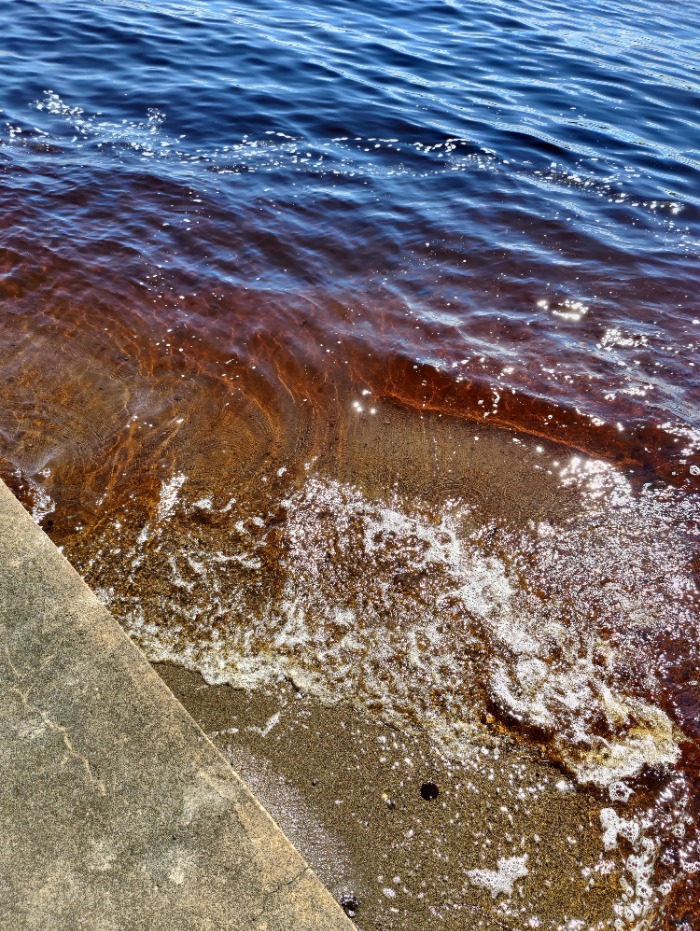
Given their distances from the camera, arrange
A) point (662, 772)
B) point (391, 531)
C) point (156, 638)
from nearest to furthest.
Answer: point (662, 772) → point (156, 638) → point (391, 531)

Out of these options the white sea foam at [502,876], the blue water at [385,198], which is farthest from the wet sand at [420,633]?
the blue water at [385,198]

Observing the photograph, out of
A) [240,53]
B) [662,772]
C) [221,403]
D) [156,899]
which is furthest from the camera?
[240,53]

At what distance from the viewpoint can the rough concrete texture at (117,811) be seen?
1.86 metres

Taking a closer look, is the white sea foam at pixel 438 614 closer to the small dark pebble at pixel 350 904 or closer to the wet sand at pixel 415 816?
the wet sand at pixel 415 816

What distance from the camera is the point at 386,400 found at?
4918 millimetres

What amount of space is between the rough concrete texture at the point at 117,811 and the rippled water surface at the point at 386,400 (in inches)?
30.2

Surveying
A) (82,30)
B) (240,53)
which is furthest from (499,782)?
(82,30)

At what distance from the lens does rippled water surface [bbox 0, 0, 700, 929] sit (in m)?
3.12

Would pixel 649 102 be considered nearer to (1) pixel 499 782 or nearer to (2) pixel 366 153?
(2) pixel 366 153

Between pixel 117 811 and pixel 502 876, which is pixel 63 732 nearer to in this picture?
pixel 117 811

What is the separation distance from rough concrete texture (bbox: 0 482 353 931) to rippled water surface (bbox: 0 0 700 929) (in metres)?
0.77

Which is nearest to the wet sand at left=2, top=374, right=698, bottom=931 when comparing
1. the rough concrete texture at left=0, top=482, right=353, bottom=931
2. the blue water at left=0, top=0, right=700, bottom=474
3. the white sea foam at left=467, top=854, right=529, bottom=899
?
the white sea foam at left=467, top=854, right=529, bottom=899

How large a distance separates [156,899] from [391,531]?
2.27 meters

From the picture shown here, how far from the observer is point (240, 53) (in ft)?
40.7
